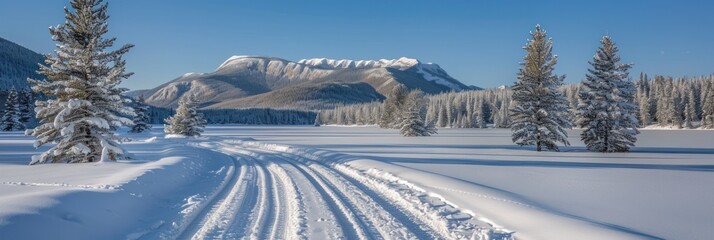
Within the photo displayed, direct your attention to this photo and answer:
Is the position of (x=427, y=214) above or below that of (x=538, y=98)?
below

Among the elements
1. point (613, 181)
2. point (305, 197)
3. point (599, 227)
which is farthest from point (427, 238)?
point (613, 181)

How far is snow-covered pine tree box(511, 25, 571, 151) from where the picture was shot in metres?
29.8

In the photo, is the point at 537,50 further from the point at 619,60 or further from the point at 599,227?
the point at 599,227

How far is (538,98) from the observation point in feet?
99.7

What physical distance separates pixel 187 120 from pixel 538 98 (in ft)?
139

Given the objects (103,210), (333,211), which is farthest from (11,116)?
(333,211)

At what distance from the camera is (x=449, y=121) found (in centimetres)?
11706

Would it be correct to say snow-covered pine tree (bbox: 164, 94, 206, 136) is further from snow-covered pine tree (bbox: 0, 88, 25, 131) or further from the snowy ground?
the snowy ground

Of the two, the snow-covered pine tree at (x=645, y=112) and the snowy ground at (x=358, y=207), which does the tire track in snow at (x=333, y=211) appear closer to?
→ the snowy ground at (x=358, y=207)

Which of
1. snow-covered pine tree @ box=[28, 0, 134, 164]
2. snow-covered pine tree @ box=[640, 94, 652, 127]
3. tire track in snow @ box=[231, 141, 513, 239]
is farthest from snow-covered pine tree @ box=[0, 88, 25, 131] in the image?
snow-covered pine tree @ box=[640, 94, 652, 127]

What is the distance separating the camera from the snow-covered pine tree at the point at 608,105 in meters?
28.3

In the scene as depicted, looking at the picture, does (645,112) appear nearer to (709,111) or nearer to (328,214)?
(709,111)

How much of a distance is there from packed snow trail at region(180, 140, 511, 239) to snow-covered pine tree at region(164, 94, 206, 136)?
43745mm

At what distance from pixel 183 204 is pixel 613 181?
42.6 feet
